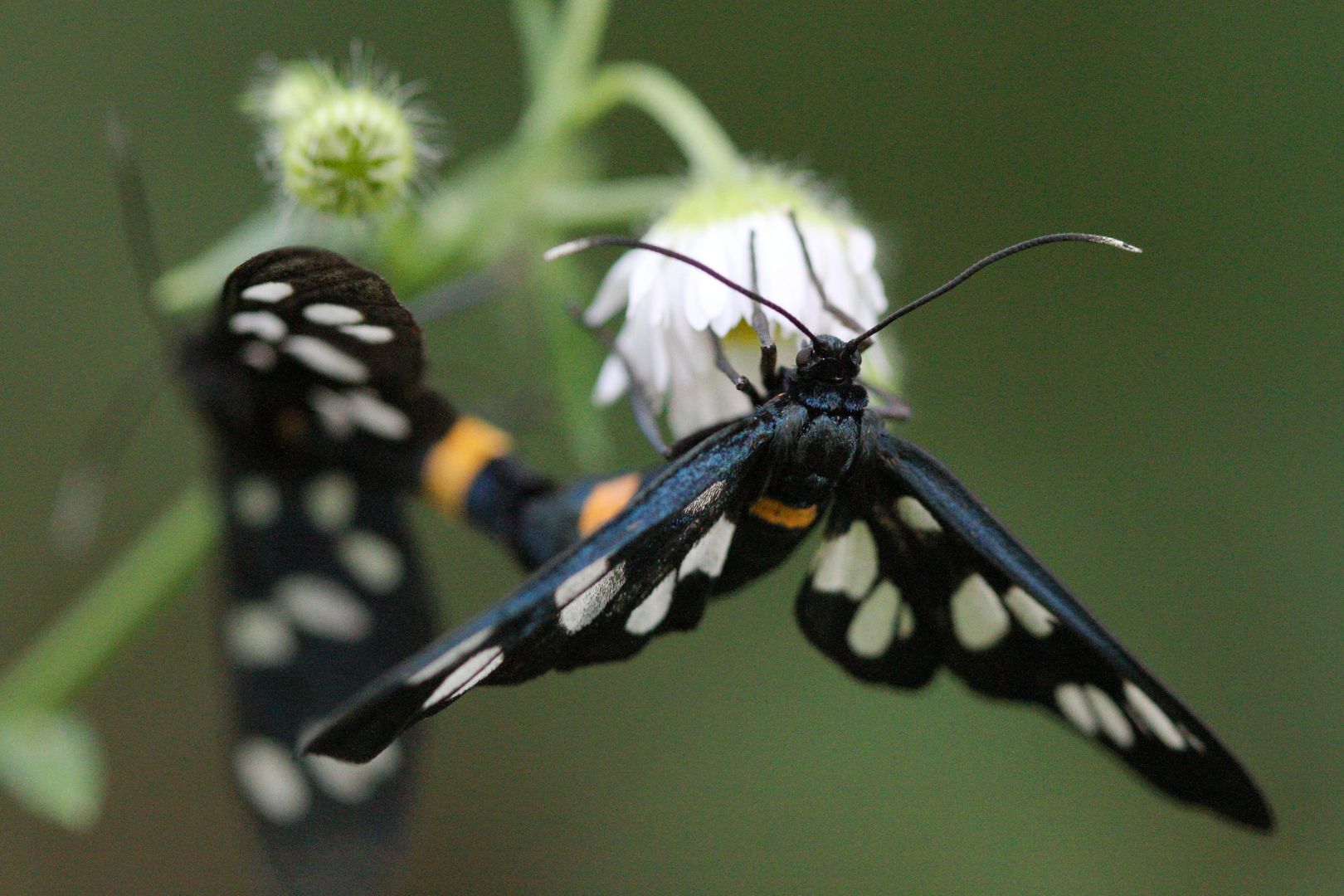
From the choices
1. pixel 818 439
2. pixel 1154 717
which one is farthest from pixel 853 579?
pixel 1154 717

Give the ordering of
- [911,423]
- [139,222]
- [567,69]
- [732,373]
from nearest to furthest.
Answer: [732,373] → [567,69] → [139,222] → [911,423]

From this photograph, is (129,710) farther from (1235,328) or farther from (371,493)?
(1235,328)

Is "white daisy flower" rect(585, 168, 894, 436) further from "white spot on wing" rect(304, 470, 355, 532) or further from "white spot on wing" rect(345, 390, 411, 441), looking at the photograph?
"white spot on wing" rect(304, 470, 355, 532)

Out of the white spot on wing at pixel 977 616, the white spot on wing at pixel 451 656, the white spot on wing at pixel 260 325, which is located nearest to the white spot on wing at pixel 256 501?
the white spot on wing at pixel 260 325

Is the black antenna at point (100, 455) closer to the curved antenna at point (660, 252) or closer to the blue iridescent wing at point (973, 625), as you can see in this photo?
the curved antenna at point (660, 252)

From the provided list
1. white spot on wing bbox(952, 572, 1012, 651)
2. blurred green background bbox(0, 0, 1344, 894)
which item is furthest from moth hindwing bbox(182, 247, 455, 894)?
blurred green background bbox(0, 0, 1344, 894)

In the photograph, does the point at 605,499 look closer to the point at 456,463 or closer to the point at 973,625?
the point at 456,463
